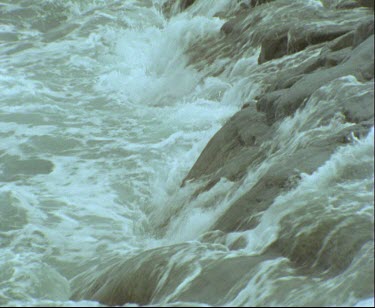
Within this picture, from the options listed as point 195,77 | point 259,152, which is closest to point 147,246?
point 259,152

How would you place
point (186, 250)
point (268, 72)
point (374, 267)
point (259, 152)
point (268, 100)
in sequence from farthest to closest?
1. point (268, 72)
2. point (268, 100)
3. point (259, 152)
4. point (186, 250)
5. point (374, 267)

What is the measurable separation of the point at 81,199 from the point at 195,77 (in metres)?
3.18

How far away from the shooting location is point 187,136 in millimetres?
8195

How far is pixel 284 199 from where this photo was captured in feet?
14.8

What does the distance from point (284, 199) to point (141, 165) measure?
3.40 m

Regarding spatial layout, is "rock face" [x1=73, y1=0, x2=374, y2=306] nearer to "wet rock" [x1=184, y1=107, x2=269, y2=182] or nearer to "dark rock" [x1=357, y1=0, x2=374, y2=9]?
"wet rock" [x1=184, y1=107, x2=269, y2=182]

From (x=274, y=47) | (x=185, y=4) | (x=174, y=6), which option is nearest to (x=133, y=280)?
(x=274, y=47)

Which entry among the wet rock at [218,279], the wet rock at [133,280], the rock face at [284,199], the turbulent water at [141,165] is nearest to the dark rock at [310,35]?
the rock face at [284,199]

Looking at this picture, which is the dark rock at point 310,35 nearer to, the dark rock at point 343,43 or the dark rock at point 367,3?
the dark rock at point 367,3

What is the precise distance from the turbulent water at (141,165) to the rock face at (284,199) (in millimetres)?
20

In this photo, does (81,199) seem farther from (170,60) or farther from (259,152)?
(170,60)

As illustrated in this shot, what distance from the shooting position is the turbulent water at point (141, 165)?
4.10 meters

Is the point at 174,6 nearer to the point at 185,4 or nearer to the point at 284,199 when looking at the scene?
the point at 185,4

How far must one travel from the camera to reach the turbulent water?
410 centimetres
